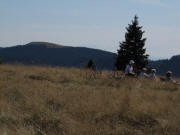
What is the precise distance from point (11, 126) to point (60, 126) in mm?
746

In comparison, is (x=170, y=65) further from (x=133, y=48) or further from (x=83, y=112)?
(x=83, y=112)

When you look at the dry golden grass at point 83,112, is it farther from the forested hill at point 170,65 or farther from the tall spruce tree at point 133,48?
the forested hill at point 170,65

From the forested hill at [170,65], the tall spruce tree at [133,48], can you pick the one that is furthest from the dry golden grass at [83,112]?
the forested hill at [170,65]

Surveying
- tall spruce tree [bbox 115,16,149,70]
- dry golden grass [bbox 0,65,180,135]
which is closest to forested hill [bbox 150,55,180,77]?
tall spruce tree [bbox 115,16,149,70]

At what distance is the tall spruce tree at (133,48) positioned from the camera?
3353 centimetres

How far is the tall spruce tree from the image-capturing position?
33.5m

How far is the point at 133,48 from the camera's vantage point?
1362 inches

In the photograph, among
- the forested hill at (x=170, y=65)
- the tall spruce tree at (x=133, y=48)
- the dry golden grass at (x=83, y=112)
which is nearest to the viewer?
the dry golden grass at (x=83, y=112)

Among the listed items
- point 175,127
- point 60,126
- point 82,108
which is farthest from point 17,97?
point 175,127

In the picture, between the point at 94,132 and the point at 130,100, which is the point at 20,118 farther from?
the point at 130,100

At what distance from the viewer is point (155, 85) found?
11.6m

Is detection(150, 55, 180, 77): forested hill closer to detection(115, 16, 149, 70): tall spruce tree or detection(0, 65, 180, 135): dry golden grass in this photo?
detection(115, 16, 149, 70): tall spruce tree

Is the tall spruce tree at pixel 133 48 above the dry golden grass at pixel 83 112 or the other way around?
above

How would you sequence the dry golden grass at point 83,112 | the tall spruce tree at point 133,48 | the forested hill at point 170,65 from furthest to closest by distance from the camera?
the forested hill at point 170,65
the tall spruce tree at point 133,48
the dry golden grass at point 83,112
